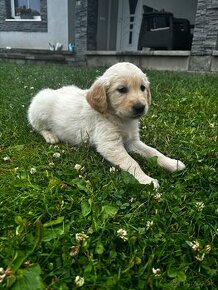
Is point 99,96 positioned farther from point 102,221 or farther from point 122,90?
point 102,221

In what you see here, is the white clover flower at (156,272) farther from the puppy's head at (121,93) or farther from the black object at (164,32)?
the black object at (164,32)

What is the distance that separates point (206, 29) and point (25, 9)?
9.57m

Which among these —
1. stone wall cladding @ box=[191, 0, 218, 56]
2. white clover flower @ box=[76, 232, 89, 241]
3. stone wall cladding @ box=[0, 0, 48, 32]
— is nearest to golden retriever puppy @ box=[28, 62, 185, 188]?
white clover flower @ box=[76, 232, 89, 241]

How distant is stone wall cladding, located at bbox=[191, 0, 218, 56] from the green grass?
6627mm

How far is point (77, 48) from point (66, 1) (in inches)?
81.2

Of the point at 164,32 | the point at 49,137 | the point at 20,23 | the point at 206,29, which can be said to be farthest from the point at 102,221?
the point at 20,23

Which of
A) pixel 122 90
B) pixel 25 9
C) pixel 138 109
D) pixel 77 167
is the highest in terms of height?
pixel 25 9

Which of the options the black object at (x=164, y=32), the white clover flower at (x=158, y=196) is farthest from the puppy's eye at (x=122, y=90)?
the black object at (x=164, y=32)

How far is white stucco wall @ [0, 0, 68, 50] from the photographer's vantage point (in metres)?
13.7

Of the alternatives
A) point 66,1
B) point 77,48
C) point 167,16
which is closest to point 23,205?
point 167,16

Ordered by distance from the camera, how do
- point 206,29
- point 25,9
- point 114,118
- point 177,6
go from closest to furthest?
point 114,118 → point 206,29 → point 177,6 → point 25,9

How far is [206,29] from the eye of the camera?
9070 mm

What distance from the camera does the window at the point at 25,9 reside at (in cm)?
1506

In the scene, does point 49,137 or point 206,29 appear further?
point 206,29
